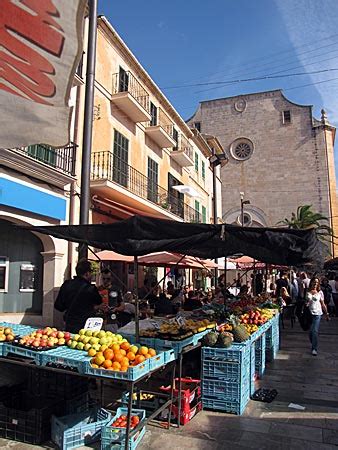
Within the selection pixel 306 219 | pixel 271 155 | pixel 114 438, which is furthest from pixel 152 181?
pixel 271 155

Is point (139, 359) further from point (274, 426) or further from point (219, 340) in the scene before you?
point (274, 426)

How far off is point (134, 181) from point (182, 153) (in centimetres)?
594

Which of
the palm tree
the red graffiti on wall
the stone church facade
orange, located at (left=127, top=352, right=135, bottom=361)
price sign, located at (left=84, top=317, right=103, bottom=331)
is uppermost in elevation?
the stone church facade

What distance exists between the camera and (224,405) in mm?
5020

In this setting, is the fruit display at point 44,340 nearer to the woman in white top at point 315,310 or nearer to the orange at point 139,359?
the orange at point 139,359

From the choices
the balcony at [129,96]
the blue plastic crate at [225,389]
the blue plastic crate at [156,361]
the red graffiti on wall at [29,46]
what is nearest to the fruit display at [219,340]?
the blue plastic crate at [225,389]

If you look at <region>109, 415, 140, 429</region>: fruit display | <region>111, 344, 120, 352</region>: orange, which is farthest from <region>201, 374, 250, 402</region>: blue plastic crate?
<region>111, 344, 120, 352</region>: orange

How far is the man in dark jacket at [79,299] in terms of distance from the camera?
5.68 metres

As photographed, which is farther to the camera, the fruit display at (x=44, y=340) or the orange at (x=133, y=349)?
the fruit display at (x=44, y=340)

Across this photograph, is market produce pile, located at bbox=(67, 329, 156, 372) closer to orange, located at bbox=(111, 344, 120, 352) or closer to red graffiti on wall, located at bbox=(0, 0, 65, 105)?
orange, located at bbox=(111, 344, 120, 352)

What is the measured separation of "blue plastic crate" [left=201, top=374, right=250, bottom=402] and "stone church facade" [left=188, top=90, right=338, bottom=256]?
36756mm

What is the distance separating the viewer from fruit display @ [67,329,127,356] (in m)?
4.29

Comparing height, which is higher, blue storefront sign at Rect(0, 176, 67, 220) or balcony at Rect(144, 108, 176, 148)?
balcony at Rect(144, 108, 176, 148)

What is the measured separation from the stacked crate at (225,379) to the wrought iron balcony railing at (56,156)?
7.57 metres
